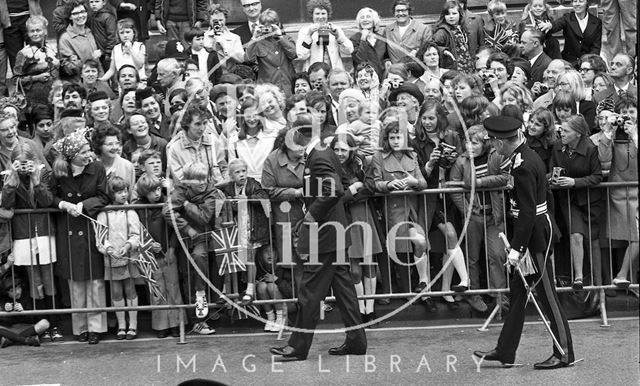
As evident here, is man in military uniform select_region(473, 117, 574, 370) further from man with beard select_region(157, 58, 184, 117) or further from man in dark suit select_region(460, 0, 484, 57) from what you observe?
man in dark suit select_region(460, 0, 484, 57)

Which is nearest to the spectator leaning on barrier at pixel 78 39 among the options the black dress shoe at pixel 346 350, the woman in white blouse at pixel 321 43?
the woman in white blouse at pixel 321 43

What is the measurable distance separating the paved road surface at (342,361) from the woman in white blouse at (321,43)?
13.8 ft

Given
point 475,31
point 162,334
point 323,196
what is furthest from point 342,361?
point 475,31

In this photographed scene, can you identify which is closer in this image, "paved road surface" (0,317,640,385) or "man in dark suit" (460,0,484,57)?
"paved road surface" (0,317,640,385)

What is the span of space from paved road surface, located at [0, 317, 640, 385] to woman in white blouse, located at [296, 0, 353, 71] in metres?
4.20

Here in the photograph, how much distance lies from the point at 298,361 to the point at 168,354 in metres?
1.29

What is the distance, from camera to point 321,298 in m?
11.9

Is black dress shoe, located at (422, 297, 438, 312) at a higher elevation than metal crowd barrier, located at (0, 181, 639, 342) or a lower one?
lower

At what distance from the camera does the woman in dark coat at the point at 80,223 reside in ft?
42.4

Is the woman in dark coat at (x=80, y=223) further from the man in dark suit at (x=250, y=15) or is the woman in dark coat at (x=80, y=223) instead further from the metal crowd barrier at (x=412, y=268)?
the man in dark suit at (x=250, y=15)

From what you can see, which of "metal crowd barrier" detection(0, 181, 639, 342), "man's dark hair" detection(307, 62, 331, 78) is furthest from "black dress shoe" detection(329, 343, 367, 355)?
"man's dark hair" detection(307, 62, 331, 78)

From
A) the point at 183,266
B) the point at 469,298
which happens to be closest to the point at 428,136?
the point at 469,298

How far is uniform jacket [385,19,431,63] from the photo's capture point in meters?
16.3

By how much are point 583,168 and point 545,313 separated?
6.84 feet
